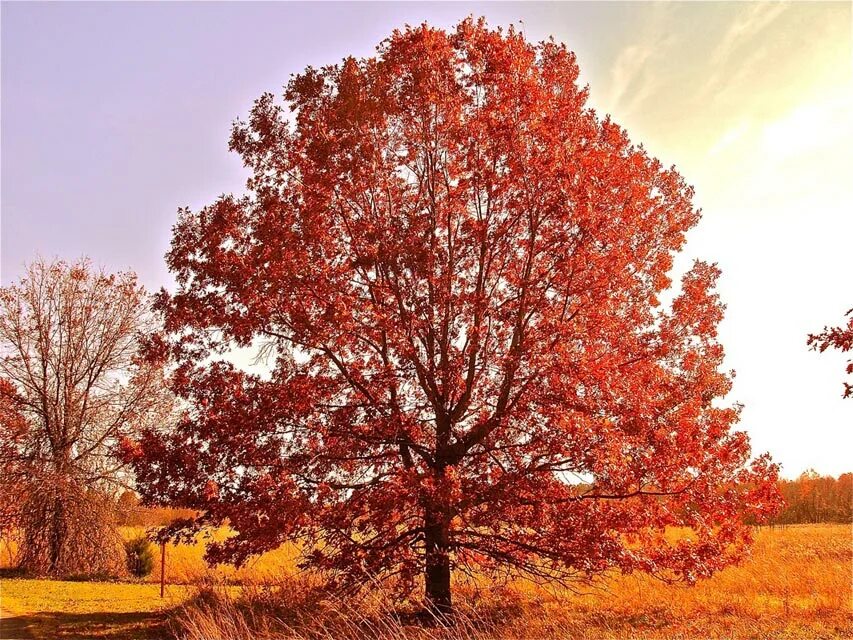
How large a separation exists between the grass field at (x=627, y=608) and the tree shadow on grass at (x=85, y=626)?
0.07 ft

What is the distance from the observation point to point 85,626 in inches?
650

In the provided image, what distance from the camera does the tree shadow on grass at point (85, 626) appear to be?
15.4 meters

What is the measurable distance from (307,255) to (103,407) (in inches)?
810

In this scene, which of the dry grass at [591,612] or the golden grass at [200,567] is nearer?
the dry grass at [591,612]

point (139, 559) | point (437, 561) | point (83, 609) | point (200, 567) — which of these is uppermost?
point (437, 561)

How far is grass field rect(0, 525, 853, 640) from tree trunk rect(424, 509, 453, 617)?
4.38ft

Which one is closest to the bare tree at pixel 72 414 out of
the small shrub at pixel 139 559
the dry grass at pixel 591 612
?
the small shrub at pixel 139 559

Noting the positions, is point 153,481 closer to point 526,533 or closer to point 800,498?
point 526,533

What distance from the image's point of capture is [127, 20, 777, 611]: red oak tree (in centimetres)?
1270

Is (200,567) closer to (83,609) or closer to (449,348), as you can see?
(83,609)

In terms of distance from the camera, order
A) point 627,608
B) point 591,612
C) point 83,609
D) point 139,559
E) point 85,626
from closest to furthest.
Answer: point 591,612 < point 627,608 < point 85,626 < point 83,609 < point 139,559

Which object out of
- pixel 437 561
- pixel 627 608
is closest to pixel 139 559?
pixel 437 561

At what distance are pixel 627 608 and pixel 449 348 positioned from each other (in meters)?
7.45

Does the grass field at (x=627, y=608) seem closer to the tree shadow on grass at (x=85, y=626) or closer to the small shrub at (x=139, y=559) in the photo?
the tree shadow on grass at (x=85, y=626)
